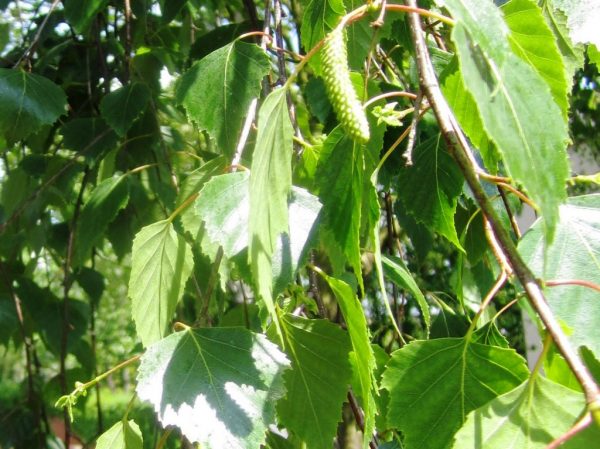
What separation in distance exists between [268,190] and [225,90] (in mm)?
303

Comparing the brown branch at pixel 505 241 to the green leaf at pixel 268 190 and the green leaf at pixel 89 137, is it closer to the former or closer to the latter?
the green leaf at pixel 268 190

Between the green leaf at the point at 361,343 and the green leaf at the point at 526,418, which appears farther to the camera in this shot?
the green leaf at the point at 361,343

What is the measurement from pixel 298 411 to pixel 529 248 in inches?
10.2

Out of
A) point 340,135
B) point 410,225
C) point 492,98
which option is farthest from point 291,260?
point 410,225

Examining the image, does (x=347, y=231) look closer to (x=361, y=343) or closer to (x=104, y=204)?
(x=361, y=343)

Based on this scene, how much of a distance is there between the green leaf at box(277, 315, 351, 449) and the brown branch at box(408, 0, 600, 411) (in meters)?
0.24

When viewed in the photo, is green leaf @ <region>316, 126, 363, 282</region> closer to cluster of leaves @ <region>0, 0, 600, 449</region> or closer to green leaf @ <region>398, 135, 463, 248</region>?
cluster of leaves @ <region>0, 0, 600, 449</region>

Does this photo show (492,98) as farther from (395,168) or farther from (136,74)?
(136,74)

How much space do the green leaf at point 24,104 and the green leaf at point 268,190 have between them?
0.65 metres

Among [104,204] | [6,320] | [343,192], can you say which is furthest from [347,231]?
[6,320]

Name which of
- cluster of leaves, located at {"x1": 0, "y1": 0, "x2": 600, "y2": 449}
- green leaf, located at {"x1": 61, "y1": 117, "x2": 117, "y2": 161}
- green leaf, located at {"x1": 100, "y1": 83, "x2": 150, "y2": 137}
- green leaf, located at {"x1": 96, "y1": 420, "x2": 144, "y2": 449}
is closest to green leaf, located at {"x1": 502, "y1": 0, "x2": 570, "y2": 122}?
cluster of leaves, located at {"x1": 0, "y1": 0, "x2": 600, "y2": 449}

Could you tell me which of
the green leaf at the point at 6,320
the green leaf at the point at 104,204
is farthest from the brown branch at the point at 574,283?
the green leaf at the point at 6,320

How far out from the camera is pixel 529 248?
0.52m

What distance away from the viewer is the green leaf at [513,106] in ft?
1.26
